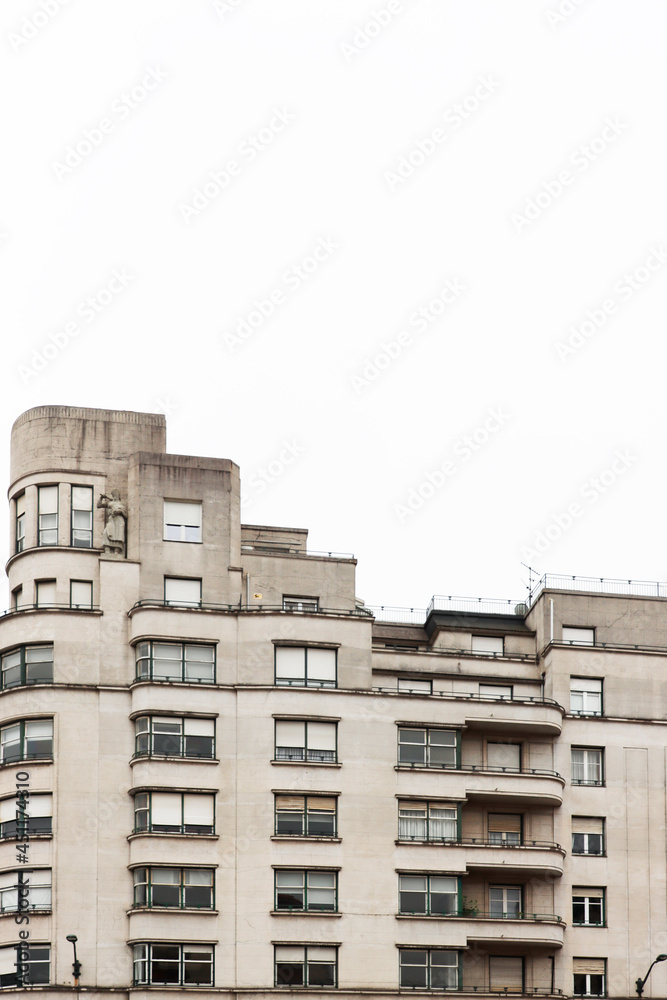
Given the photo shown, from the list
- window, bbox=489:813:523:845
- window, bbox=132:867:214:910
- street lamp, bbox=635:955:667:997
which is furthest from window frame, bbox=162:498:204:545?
street lamp, bbox=635:955:667:997

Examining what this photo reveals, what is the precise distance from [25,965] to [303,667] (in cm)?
2010

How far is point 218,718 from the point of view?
3573 inches

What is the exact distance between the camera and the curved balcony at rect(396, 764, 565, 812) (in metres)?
91.9

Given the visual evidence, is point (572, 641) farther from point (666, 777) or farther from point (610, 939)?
point (610, 939)

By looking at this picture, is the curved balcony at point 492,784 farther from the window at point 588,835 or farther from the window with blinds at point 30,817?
the window with blinds at point 30,817

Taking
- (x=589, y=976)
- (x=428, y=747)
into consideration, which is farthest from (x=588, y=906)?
(x=428, y=747)

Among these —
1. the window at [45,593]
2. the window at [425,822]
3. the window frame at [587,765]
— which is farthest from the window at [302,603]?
the window frame at [587,765]

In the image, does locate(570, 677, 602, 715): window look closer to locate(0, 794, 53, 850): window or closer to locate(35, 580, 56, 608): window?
locate(35, 580, 56, 608): window

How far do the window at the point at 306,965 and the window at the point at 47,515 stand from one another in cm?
2396

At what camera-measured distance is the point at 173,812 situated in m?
88.8

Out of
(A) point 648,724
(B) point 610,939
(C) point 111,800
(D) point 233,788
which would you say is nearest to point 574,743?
(A) point 648,724

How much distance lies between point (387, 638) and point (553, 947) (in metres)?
19.9

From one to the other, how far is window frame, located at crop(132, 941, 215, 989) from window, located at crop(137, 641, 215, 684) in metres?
13.0

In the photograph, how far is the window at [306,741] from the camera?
91.0 m
